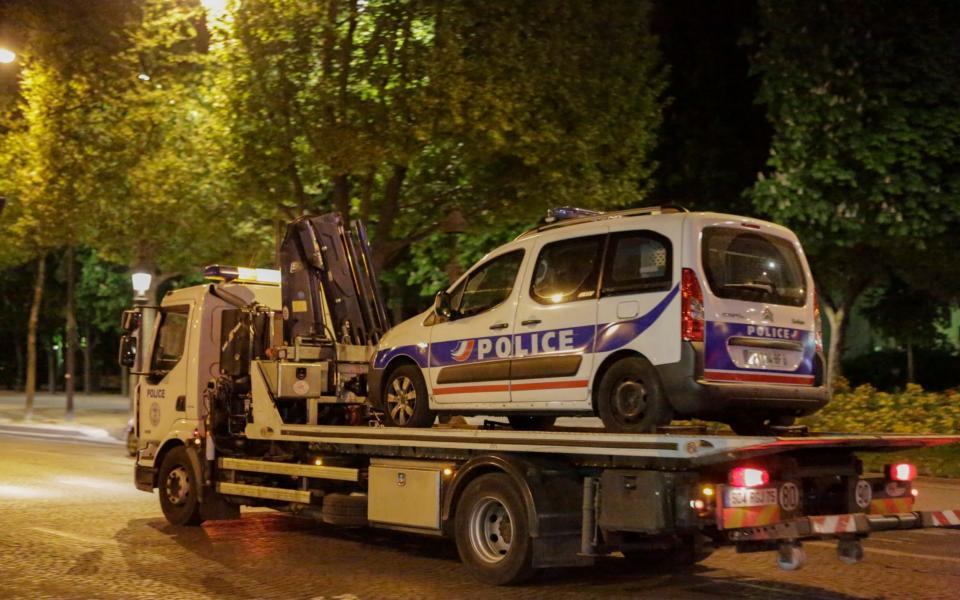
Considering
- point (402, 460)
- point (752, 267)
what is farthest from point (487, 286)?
point (752, 267)

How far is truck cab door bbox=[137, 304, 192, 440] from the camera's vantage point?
12648mm

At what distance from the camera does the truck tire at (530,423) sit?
10.3m

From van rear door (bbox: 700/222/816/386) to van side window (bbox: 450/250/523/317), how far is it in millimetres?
1880

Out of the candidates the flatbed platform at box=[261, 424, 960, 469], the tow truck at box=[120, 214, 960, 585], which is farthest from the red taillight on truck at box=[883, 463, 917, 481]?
the flatbed platform at box=[261, 424, 960, 469]

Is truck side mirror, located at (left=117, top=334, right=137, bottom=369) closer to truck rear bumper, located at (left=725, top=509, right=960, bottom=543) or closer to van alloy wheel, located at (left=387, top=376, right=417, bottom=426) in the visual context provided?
van alloy wheel, located at (left=387, top=376, right=417, bottom=426)

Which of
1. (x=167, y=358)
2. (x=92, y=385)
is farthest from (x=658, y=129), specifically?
(x=92, y=385)

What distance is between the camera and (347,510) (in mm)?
10320

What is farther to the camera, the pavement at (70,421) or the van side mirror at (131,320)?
the pavement at (70,421)

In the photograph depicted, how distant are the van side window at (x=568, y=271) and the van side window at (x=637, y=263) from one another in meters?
0.13

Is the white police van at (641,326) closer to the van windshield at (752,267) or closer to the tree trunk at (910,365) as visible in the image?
the van windshield at (752,267)

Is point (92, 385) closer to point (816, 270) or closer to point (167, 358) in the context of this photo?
point (816, 270)

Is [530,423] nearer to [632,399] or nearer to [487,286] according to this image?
[487,286]

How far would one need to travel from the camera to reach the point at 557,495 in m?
8.54

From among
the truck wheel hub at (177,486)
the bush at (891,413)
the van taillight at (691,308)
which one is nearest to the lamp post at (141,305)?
the truck wheel hub at (177,486)
